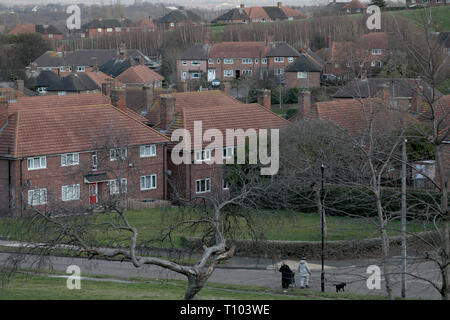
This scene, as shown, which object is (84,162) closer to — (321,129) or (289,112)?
(321,129)

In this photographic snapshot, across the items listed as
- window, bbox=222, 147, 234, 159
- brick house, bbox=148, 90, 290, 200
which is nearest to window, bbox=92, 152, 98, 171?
brick house, bbox=148, 90, 290, 200

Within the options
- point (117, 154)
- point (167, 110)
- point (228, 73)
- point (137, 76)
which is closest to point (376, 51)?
point (228, 73)

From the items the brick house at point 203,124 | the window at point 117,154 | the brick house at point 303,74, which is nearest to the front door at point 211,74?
the brick house at point 303,74

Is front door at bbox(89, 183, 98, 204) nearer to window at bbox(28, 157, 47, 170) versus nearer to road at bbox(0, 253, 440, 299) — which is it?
window at bbox(28, 157, 47, 170)

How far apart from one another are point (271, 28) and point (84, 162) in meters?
92.2

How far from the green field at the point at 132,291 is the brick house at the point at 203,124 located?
1765 cm

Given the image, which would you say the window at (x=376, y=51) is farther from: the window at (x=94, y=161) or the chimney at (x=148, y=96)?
the window at (x=94, y=161)


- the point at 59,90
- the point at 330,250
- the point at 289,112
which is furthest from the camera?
the point at 59,90

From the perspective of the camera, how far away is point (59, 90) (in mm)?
79000

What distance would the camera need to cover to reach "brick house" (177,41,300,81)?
98.6 metres

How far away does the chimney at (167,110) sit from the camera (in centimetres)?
4684

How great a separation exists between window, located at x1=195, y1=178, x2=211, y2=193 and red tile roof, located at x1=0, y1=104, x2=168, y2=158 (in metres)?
3.35
